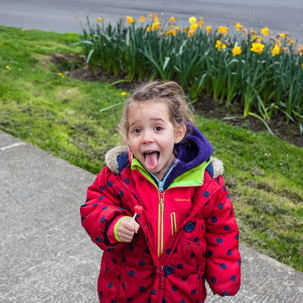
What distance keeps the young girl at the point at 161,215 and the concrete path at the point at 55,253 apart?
0.65 meters

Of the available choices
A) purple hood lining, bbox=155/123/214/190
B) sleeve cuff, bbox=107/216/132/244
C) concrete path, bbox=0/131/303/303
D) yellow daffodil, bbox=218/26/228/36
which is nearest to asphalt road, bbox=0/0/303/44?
yellow daffodil, bbox=218/26/228/36

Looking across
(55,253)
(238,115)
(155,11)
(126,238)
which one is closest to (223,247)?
(126,238)

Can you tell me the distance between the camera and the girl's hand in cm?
146

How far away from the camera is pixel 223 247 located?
1.61 m

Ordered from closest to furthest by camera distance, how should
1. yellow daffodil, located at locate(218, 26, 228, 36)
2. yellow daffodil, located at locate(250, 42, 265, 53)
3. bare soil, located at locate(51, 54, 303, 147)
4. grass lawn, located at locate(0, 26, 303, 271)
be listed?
grass lawn, located at locate(0, 26, 303, 271) → bare soil, located at locate(51, 54, 303, 147) → yellow daffodil, located at locate(250, 42, 265, 53) → yellow daffodil, located at locate(218, 26, 228, 36)

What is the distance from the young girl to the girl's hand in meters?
0.03

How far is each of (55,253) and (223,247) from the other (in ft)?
4.01

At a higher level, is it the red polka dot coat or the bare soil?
the red polka dot coat

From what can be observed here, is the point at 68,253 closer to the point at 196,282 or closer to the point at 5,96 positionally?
the point at 196,282

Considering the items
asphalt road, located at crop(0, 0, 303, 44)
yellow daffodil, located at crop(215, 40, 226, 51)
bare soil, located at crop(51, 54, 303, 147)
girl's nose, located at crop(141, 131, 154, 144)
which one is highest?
girl's nose, located at crop(141, 131, 154, 144)

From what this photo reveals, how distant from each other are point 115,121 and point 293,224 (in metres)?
2.16

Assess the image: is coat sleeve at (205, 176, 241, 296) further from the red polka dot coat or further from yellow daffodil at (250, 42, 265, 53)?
yellow daffodil at (250, 42, 265, 53)

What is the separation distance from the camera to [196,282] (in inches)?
64.2

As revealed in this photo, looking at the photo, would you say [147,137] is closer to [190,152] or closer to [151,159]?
[151,159]
